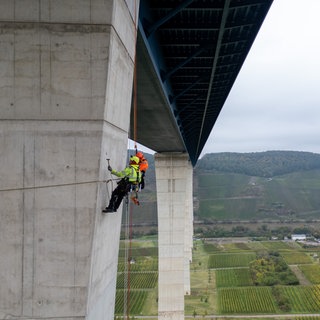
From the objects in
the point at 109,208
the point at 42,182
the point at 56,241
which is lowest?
the point at 56,241

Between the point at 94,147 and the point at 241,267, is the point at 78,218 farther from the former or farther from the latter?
the point at 241,267

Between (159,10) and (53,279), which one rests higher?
(159,10)

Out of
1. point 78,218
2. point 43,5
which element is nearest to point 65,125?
point 78,218

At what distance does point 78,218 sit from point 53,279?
931 mm

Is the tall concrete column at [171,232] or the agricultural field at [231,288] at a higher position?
the tall concrete column at [171,232]

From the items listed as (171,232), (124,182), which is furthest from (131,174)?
(171,232)

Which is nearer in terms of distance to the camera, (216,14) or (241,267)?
(216,14)

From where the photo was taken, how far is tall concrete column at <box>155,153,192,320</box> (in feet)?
96.5

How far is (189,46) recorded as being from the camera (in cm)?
1181

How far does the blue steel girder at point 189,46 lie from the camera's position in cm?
931

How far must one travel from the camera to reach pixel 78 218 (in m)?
5.58

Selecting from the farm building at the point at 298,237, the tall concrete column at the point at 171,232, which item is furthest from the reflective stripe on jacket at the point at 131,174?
the farm building at the point at 298,237

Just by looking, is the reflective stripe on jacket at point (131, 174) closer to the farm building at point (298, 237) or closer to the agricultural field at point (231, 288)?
the agricultural field at point (231, 288)

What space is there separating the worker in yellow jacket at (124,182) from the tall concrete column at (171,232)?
24164 mm
